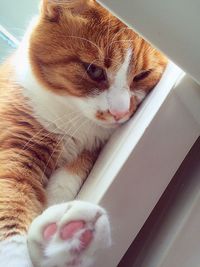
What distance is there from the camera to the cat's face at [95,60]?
0.93 metres

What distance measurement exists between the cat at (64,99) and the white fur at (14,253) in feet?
0.09

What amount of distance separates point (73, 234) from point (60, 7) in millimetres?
540

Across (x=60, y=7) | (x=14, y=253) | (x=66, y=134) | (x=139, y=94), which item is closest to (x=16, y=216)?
(x=14, y=253)

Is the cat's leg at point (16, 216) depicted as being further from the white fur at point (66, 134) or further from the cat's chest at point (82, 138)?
the cat's chest at point (82, 138)

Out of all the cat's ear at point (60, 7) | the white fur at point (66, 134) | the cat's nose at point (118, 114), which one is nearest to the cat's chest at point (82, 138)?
the white fur at point (66, 134)

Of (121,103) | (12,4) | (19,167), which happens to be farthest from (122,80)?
(12,4)

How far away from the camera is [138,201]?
0.80 metres

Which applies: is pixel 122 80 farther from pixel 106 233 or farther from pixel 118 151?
pixel 106 233

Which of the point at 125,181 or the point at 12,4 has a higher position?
the point at 12,4

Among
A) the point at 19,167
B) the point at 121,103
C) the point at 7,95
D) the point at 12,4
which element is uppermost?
the point at 12,4

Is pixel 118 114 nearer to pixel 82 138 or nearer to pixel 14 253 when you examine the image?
pixel 82 138

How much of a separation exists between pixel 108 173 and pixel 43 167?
0.63 ft

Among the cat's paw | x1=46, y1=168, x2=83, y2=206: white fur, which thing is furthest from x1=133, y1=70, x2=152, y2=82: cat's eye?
the cat's paw

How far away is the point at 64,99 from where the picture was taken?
3.40ft
